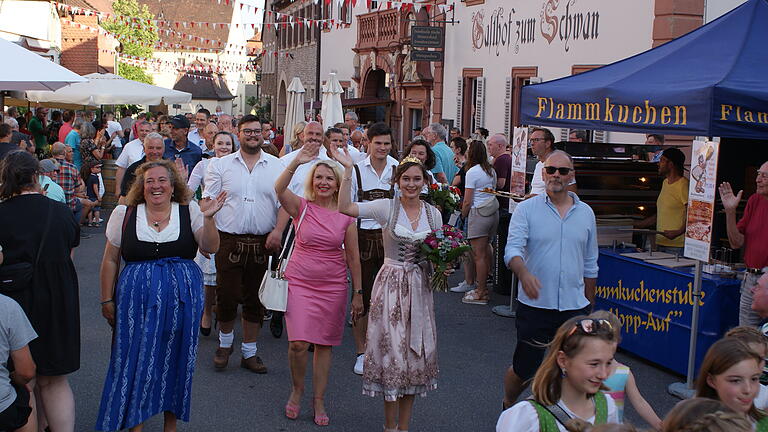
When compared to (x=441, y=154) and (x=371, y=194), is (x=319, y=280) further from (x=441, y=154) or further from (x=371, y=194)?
(x=441, y=154)

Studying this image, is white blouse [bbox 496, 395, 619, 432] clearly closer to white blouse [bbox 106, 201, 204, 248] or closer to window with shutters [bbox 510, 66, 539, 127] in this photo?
white blouse [bbox 106, 201, 204, 248]

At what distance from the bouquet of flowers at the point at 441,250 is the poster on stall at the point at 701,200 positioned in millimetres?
1981

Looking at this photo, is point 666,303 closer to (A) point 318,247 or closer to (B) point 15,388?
(A) point 318,247

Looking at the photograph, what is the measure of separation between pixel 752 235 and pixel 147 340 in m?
4.22

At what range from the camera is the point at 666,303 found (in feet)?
25.7

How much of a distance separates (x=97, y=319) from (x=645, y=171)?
5.78 metres

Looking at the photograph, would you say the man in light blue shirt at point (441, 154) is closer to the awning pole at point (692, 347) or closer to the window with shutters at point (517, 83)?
the window with shutters at point (517, 83)

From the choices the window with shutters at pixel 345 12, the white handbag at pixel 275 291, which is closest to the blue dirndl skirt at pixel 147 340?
the white handbag at pixel 275 291

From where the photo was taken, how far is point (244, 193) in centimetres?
Result: 746

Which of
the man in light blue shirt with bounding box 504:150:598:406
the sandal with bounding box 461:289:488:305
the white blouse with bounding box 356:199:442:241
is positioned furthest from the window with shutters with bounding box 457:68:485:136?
the man in light blue shirt with bounding box 504:150:598:406

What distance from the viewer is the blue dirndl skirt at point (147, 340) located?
537cm

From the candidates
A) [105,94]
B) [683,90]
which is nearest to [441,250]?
[683,90]

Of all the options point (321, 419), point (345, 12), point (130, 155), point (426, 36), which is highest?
point (345, 12)

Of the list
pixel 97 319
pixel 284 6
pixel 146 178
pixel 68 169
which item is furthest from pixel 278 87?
pixel 146 178
